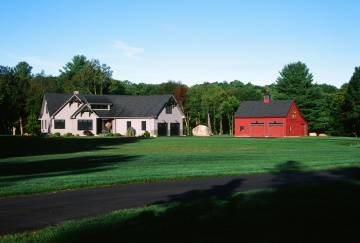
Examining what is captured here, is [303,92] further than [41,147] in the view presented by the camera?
Yes

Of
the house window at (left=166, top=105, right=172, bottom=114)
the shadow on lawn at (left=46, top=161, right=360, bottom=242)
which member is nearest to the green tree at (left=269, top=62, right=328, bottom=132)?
the house window at (left=166, top=105, right=172, bottom=114)

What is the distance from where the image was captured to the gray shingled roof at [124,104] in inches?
3039

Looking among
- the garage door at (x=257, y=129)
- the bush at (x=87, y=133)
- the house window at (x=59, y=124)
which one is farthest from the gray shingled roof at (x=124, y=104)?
the garage door at (x=257, y=129)

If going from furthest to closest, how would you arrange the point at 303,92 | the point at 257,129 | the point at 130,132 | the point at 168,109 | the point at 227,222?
1. the point at 303,92
2. the point at 257,129
3. the point at 168,109
4. the point at 130,132
5. the point at 227,222

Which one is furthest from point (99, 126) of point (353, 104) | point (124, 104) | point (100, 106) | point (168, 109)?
point (353, 104)

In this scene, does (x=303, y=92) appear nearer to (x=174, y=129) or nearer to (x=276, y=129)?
(x=276, y=129)

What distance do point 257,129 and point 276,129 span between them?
3348 mm

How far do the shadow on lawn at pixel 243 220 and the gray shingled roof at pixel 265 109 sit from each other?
67507mm

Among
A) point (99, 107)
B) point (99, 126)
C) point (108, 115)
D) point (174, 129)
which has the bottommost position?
point (174, 129)

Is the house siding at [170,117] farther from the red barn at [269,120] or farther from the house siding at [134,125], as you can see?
the red barn at [269,120]

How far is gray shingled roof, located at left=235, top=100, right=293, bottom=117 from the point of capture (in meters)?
81.2

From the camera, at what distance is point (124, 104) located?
8100 centimetres

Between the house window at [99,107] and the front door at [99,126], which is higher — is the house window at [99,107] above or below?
above

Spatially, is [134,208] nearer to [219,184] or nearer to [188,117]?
[219,184]
